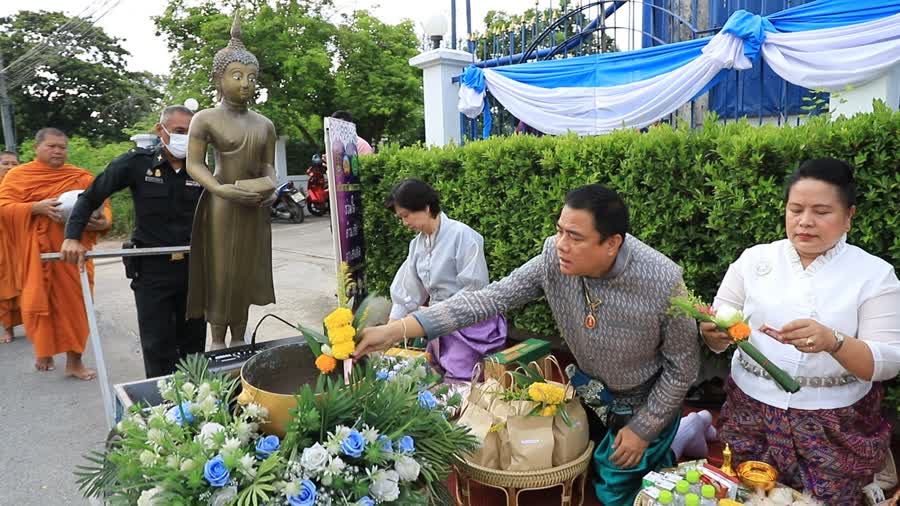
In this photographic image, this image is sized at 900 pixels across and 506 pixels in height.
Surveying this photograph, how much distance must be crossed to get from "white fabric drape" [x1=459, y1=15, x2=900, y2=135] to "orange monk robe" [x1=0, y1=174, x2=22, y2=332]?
445cm

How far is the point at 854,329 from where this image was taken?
197 centimetres

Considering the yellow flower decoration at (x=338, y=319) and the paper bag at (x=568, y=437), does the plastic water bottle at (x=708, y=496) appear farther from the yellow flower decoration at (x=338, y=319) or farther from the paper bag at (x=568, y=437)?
the yellow flower decoration at (x=338, y=319)

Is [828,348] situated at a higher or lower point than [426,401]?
higher

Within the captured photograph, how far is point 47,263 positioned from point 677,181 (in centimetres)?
449

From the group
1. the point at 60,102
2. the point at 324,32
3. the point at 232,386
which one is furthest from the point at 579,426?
the point at 60,102

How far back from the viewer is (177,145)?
346 centimetres

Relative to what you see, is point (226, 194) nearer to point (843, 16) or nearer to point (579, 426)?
point (579, 426)

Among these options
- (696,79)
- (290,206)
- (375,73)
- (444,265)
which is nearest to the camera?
(444,265)

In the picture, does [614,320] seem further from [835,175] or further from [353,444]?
[353,444]

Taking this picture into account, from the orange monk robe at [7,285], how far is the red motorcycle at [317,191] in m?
9.68

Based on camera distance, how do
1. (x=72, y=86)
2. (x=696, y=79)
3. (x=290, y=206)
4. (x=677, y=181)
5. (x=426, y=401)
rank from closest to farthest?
(x=426, y=401) → (x=677, y=181) → (x=696, y=79) → (x=290, y=206) → (x=72, y=86)

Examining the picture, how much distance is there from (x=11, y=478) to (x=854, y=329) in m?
3.84

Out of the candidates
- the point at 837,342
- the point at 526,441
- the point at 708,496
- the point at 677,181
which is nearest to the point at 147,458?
the point at 526,441

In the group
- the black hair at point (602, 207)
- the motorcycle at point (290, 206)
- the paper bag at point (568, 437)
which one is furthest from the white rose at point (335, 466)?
the motorcycle at point (290, 206)
